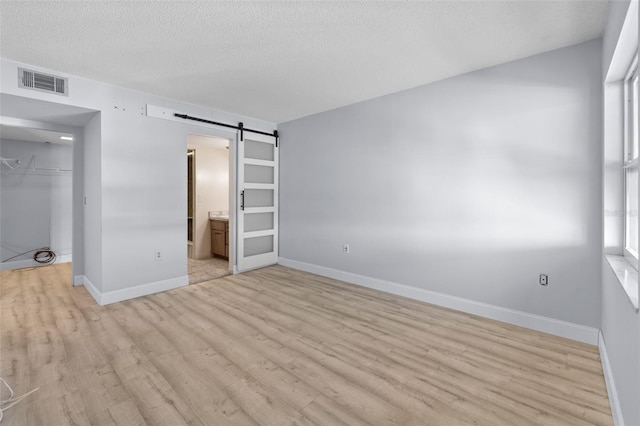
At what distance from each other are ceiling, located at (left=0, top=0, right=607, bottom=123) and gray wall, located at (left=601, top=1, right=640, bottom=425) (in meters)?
0.43

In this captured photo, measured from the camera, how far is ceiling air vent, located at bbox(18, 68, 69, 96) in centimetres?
285

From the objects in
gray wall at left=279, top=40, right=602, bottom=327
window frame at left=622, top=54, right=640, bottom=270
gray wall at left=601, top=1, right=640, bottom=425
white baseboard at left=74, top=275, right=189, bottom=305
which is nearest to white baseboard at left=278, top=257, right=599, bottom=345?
gray wall at left=279, top=40, right=602, bottom=327

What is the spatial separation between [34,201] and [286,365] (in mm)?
5815

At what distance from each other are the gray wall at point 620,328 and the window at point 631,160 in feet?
0.33

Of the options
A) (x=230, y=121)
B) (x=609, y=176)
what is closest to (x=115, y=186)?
(x=230, y=121)

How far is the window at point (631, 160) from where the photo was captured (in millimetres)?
1907

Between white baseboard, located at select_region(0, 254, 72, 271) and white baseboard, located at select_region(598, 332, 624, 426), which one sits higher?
white baseboard, located at select_region(0, 254, 72, 271)

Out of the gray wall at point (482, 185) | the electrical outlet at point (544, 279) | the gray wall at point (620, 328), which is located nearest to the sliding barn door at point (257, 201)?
the gray wall at point (482, 185)

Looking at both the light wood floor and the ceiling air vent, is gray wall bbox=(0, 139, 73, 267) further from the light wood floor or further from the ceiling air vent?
the ceiling air vent

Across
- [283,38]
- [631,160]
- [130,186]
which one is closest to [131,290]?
[130,186]

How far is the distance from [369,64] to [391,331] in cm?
258

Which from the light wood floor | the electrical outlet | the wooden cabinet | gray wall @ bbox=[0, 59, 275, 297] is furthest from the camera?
the wooden cabinet

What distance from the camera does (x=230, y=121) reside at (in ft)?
15.0

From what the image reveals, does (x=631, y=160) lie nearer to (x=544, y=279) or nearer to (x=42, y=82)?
(x=544, y=279)
